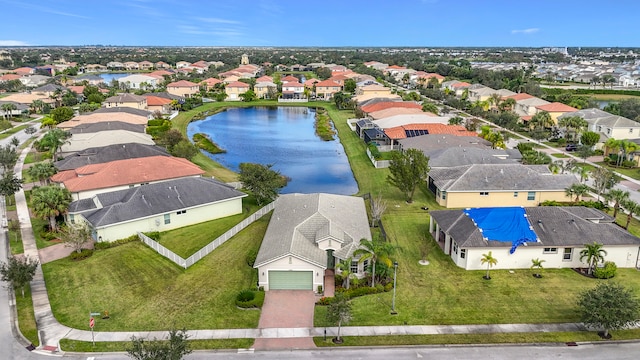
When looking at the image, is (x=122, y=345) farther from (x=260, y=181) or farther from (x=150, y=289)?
(x=260, y=181)

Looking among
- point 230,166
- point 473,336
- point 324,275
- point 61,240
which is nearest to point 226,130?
point 230,166

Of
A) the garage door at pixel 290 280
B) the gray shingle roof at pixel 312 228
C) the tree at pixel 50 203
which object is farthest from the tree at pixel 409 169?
the tree at pixel 50 203

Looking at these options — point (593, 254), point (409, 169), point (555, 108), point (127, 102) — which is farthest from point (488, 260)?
point (127, 102)

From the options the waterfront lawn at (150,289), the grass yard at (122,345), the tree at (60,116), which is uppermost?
the tree at (60,116)

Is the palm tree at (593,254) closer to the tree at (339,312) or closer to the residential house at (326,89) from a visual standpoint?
the tree at (339,312)

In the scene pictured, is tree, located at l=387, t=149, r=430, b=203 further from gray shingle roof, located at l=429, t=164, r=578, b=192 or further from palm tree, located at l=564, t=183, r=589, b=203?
palm tree, located at l=564, t=183, r=589, b=203

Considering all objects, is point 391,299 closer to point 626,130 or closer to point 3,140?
point 626,130

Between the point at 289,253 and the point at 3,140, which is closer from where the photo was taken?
the point at 289,253
